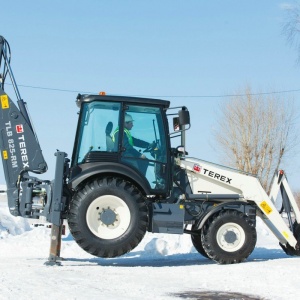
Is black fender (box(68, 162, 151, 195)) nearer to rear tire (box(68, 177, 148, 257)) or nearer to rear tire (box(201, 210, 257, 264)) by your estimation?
rear tire (box(68, 177, 148, 257))

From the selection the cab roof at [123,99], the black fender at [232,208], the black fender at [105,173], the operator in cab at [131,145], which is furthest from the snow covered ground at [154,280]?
the cab roof at [123,99]

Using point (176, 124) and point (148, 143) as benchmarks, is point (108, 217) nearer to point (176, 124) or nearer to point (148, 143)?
point (148, 143)

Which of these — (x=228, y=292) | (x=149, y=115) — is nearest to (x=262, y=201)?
(x=149, y=115)

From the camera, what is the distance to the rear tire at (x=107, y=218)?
10016 millimetres

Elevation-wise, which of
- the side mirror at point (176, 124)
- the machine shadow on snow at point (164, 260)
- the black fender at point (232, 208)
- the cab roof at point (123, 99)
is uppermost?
the cab roof at point (123, 99)

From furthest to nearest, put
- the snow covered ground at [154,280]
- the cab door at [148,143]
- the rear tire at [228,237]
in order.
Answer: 1. the rear tire at [228,237]
2. the cab door at [148,143]
3. the snow covered ground at [154,280]

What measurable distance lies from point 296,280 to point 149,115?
381 cm

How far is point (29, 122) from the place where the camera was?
1086cm

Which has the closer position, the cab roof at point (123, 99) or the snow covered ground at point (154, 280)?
the snow covered ground at point (154, 280)

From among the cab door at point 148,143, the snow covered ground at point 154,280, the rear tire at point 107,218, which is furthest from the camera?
the cab door at point 148,143

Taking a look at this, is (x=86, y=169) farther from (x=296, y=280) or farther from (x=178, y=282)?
(x=296, y=280)

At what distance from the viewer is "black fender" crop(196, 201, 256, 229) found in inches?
430

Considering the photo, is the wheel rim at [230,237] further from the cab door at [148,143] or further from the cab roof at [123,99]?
the cab roof at [123,99]

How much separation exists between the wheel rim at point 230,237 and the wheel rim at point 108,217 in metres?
1.81
